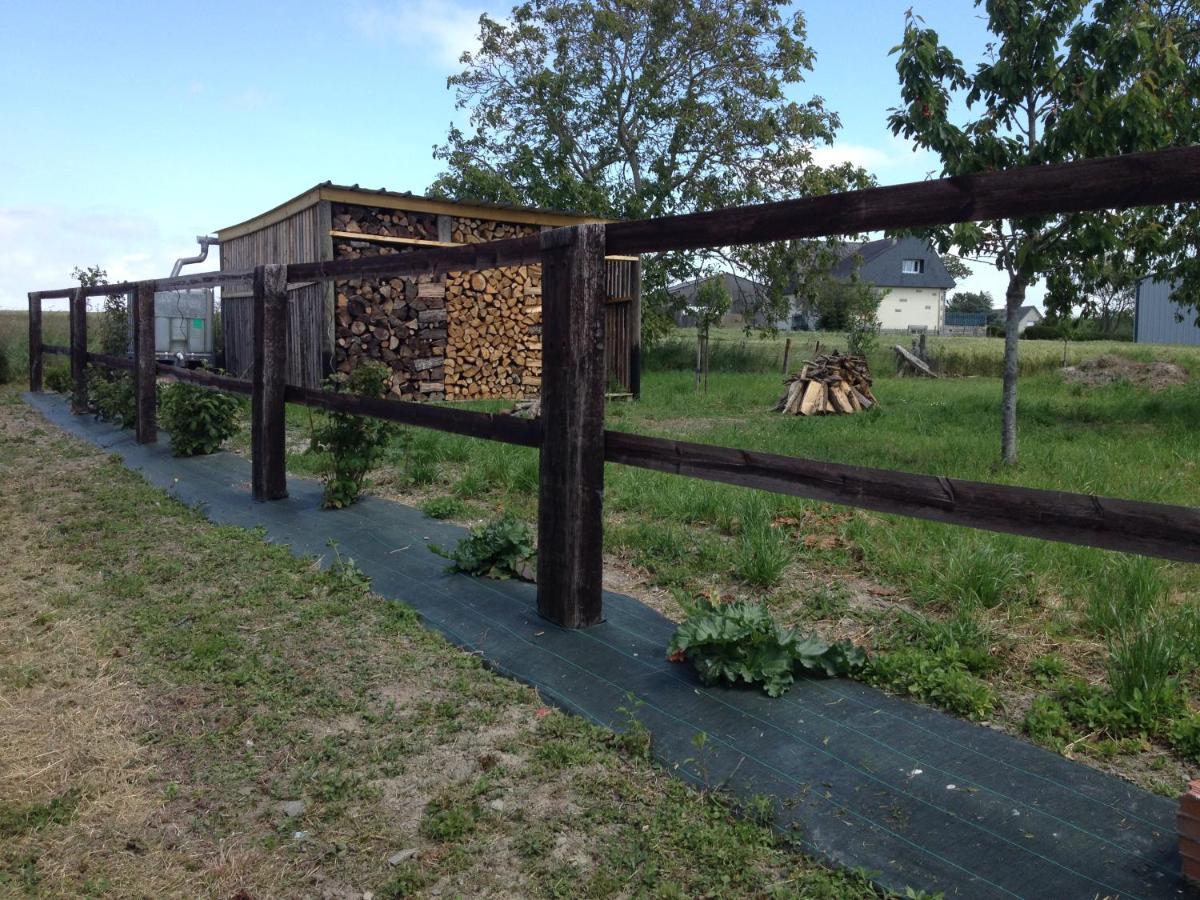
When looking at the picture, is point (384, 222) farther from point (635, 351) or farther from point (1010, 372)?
point (1010, 372)

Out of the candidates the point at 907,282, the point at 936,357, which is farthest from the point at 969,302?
the point at 936,357

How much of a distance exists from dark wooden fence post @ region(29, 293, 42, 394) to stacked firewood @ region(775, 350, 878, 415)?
12.4m

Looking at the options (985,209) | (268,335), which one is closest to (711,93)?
(268,335)

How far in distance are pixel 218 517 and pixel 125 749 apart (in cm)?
361

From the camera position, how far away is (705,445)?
3.46 metres

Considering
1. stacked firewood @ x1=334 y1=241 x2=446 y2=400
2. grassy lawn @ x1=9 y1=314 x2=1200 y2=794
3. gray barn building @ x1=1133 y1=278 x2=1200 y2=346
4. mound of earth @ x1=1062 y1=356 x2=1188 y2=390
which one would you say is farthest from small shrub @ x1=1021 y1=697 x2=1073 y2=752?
gray barn building @ x1=1133 y1=278 x2=1200 y2=346

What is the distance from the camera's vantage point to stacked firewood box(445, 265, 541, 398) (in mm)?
15086

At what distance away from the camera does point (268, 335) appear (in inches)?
275

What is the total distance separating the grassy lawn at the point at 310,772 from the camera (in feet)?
8.01

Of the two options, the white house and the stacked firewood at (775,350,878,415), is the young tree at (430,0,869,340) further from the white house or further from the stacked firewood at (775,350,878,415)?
the white house

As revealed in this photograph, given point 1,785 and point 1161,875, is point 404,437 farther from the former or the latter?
point 1161,875

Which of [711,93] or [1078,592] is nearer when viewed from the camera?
[1078,592]

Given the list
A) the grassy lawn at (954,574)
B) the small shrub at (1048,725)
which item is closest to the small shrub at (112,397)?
the grassy lawn at (954,574)

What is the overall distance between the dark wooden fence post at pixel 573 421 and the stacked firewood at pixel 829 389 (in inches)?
393
